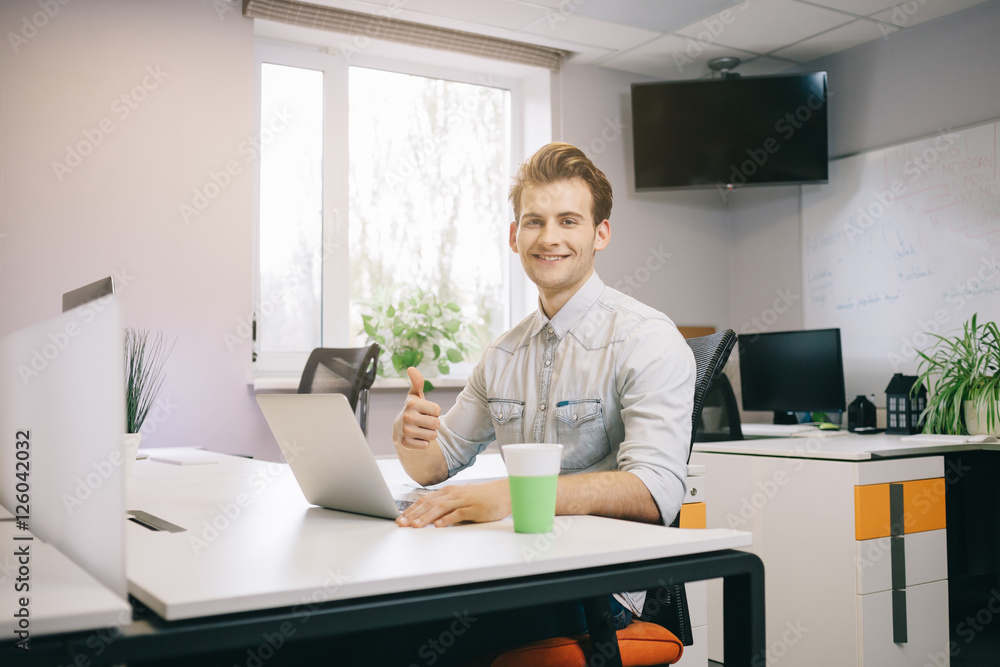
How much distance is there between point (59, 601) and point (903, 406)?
3207 millimetres

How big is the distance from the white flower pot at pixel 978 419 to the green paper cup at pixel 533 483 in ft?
8.19

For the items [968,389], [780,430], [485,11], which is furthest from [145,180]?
[968,389]

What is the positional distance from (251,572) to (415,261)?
3124 mm

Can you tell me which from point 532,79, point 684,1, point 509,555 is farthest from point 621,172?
point 509,555

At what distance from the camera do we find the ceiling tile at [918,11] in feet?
10.7

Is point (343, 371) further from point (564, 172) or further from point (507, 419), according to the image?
point (564, 172)

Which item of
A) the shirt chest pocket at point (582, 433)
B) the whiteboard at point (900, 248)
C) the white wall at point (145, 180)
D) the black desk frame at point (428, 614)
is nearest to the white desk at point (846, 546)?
the whiteboard at point (900, 248)

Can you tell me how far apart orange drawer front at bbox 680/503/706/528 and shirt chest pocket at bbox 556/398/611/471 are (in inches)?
31.5

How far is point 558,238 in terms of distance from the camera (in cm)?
153

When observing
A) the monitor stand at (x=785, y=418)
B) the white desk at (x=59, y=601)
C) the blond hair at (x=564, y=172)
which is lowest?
the monitor stand at (x=785, y=418)

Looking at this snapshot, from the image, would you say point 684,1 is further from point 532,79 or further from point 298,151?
point 298,151

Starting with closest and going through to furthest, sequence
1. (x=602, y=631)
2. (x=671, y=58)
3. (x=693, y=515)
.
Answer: (x=602, y=631)
(x=693, y=515)
(x=671, y=58)

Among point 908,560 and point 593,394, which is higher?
point 593,394

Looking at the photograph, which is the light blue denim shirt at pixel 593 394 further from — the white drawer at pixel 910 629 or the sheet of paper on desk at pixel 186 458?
the white drawer at pixel 910 629
